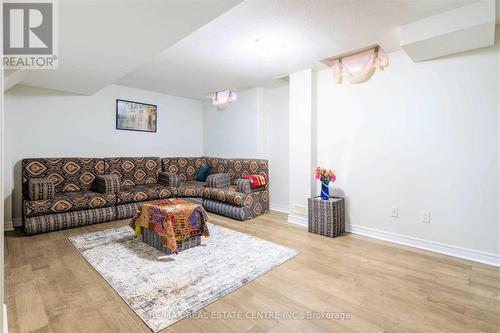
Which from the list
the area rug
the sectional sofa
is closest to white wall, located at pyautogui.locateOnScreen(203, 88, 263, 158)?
the sectional sofa

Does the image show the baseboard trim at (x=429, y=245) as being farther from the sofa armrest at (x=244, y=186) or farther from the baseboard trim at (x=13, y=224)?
the baseboard trim at (x=13, y=224)

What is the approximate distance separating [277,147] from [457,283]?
3.19m

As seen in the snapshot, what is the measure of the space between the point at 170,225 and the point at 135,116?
314cm

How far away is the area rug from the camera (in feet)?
5.66

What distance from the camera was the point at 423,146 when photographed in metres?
2.81

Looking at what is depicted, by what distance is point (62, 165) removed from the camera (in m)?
3.69

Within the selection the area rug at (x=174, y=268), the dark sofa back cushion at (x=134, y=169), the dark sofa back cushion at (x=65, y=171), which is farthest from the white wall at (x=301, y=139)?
the dark sofa back cushion at (x=65, y=171)

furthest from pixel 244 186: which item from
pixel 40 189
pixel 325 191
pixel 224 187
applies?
pixel 40 189

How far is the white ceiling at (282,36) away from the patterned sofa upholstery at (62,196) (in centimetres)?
173

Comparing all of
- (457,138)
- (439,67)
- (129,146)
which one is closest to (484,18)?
(439,67)

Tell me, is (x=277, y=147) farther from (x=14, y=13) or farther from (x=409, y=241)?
(x=14, y=13)

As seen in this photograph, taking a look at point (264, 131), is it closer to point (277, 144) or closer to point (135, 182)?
point (277, 144)

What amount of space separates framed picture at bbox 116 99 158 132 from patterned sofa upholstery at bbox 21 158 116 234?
0.90m

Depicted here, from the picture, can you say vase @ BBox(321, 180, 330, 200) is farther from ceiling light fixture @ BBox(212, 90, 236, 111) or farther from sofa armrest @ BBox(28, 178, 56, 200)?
sofa armrest @ BBox(28, 178, 56, 200)
